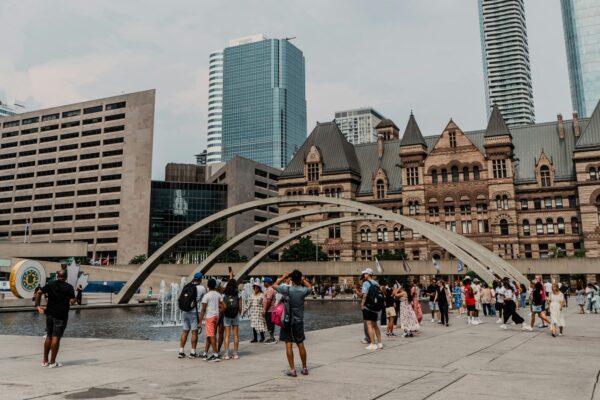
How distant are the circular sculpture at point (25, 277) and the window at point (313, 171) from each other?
56895 mm

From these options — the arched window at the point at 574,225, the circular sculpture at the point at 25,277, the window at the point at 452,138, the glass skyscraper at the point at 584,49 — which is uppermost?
the glass skyscraper at the point at 584,49

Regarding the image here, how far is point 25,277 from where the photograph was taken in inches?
1302

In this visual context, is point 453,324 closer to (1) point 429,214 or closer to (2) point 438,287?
(2) point 438,287

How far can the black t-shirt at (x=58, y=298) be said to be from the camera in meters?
10.1

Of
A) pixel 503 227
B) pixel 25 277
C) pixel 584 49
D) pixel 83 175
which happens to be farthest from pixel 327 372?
pixel 584 49

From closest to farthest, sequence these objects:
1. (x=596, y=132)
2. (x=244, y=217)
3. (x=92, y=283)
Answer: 1. (x=92, y=283)
2. (x=596, y=132)
3. (x=244, y=217)

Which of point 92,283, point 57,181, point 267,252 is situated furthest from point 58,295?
point 57,181

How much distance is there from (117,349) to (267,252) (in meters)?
34.5

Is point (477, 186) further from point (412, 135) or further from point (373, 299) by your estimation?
point (373, 299)

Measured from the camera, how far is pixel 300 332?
9.36 meters

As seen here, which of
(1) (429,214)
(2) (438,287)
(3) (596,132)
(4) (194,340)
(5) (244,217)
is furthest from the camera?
(5) (244,217)

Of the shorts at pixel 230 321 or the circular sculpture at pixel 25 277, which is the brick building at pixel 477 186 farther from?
the shorts at pixel 230 321

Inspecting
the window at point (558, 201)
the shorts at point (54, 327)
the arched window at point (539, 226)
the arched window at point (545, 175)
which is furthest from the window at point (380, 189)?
the shorts at point (54, 327)

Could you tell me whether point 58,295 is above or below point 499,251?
below
